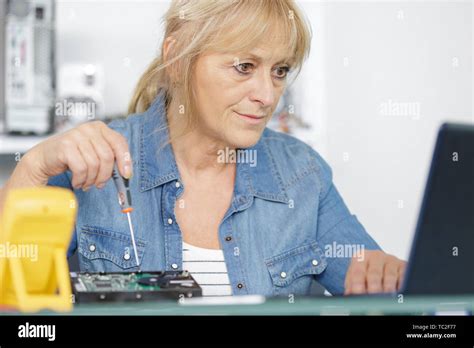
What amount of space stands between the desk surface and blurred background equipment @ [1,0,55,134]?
1490mm

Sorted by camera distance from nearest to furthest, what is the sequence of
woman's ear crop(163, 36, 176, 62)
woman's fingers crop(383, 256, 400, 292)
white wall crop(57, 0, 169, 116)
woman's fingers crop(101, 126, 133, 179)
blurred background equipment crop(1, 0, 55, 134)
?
woman's fingers crop(101, 126, 133, 179), woman's fingers crop(383, 256, 400, 292), woman's ear crop(163, 36, 176, 62), blurred background equipment crop(1, 0, 55, 134), white wall crop(57, 0, 169, 116)

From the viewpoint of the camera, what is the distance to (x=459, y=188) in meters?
0.85

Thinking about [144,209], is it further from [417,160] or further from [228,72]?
[417,160]

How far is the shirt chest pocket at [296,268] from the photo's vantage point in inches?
51.0

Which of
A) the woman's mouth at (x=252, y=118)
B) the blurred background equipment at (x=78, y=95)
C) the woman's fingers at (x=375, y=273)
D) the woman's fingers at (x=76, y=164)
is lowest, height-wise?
the woman's fingers at (x=375, y=273)

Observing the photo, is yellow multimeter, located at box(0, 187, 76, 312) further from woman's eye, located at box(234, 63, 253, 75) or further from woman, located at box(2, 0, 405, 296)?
woman's eye, located at box(234, 63, 253, 75)

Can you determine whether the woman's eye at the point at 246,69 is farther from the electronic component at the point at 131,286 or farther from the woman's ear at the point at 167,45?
the electronic component at the point at 131,286

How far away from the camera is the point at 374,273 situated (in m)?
1.20

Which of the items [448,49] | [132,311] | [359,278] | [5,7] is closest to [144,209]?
[359,278]

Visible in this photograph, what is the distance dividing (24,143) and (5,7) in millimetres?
380

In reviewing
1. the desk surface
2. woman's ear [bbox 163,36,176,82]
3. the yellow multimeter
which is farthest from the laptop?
woman's ear [bbox 163,36,176,82]

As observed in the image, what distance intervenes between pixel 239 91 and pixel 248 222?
220 millimetres

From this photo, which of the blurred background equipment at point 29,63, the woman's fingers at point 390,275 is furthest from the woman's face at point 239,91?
the blurred background equipment at point 29,63

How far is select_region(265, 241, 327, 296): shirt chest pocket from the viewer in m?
1.29
